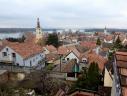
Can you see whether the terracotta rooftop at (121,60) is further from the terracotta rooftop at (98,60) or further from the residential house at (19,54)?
the residential house at (19,54)

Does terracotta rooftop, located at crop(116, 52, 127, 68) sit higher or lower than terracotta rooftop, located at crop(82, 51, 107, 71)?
higher

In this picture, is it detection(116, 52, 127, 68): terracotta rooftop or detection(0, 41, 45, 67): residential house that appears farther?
detection(0, 41, 45, 67): residential house

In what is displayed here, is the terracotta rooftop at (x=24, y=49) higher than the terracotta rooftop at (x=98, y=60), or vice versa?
the terracotta rooftop at (x=24, y=49)

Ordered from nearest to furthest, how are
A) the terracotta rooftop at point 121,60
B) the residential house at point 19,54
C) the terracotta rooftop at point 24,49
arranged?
the terracotta rooftop at point 121,60, the residential house at point 19,54, the terracotta rooftop at point 24,49

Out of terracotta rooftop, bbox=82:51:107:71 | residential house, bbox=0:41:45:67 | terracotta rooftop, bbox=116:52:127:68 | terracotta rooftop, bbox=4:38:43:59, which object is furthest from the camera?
terracotta rooftop, bbox=4:38:43:59

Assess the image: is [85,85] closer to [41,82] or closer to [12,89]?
[41,82]

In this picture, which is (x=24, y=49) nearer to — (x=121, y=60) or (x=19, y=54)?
(x=19, y=54)

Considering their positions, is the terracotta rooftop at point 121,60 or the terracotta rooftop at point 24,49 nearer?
the terracotta rooftop at point 121,60

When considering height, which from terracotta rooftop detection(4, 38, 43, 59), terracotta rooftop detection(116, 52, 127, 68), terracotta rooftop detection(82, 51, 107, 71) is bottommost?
terracotta rooftop detection(82, 51, 107, 71)

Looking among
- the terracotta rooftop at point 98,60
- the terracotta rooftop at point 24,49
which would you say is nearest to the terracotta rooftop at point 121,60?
the terracotta rooftop at point 98,60

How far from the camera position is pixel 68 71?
31.2m

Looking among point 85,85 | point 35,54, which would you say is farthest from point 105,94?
point 35,54

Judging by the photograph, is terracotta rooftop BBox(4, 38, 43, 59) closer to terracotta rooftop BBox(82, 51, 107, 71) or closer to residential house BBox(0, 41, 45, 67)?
residential house BBox(0, 41, 45, 67)

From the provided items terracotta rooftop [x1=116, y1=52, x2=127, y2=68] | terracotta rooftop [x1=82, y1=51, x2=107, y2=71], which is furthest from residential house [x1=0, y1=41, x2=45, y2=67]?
terracotta rooftop [x1=116, y1=52, x2=127, y2=68]
